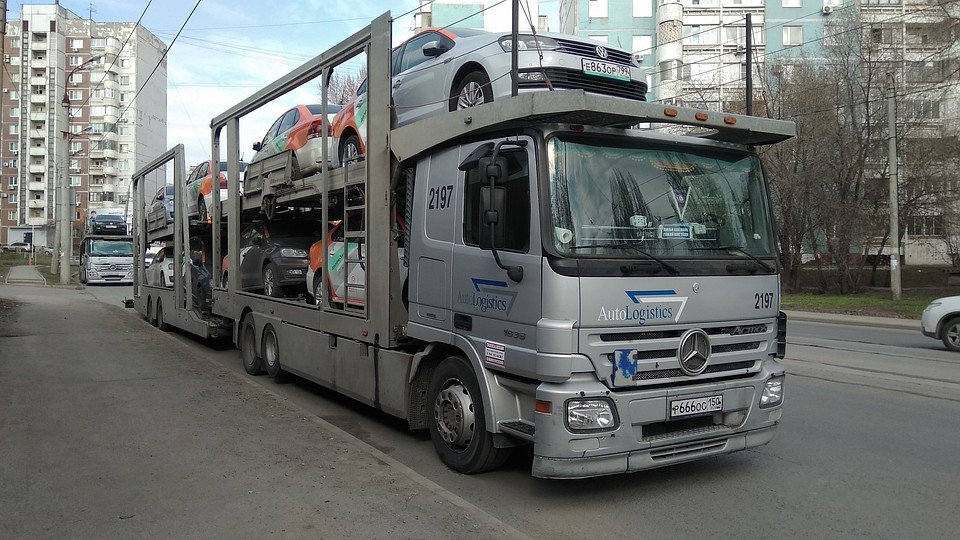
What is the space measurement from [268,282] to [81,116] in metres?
90.5

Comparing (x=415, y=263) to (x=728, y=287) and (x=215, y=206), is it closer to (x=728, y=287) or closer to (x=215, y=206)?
(x=728, y=287)

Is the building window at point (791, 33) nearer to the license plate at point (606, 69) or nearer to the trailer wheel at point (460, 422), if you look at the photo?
the license plate at point (606, 69)

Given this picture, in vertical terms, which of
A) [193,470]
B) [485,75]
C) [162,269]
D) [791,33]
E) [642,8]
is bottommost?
[193,470]

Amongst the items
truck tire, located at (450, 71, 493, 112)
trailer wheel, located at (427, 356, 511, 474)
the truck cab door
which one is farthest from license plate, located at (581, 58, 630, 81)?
trailer wheel, located at (427, 356, 511, 474)

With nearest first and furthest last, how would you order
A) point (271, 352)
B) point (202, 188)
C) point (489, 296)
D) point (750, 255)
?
point (489, 296) < point (750, 255) < point (271, 352) < point (202, 188)

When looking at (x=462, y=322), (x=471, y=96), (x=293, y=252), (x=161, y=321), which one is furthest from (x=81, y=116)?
(x=462, y=322)

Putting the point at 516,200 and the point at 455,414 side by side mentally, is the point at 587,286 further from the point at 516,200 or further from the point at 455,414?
the point at 455,414

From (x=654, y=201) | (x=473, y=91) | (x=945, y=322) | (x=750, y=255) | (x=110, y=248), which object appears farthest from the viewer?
(x=110, y=248)

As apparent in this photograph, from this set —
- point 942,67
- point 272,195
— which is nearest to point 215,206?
point 272,195

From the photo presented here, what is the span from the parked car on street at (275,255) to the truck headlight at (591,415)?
530 cm

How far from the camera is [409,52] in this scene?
→ 815 cm

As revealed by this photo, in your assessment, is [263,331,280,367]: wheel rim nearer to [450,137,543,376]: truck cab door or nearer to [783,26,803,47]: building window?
[450,137,543,376]: truck cab door

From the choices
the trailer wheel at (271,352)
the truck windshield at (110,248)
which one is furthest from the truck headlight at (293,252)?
the truck windshield at (110,248)

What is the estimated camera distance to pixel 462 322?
554 centimetres
